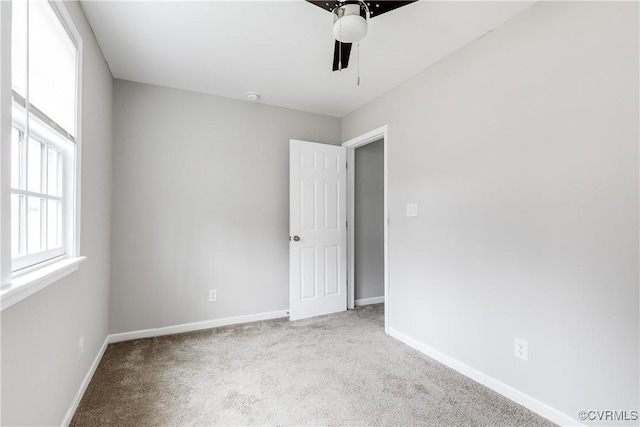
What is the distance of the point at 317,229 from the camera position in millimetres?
3596

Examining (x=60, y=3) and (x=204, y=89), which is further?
(x=204, y=89)

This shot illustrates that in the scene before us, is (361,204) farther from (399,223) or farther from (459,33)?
(459,33)

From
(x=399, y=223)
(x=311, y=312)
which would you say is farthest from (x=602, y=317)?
(x=311, y=312)

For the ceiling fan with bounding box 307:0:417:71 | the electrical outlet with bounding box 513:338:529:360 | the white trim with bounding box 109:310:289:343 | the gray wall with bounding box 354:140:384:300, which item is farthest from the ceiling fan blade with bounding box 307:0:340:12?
the white trim with bounding box 109:310:289:343

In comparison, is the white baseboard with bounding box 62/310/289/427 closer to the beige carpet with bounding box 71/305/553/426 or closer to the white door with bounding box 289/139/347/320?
the beige carpet with bounding box 71/305/553/426

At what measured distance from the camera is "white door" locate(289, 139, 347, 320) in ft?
11.4

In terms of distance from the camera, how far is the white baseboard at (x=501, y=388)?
5.68ft

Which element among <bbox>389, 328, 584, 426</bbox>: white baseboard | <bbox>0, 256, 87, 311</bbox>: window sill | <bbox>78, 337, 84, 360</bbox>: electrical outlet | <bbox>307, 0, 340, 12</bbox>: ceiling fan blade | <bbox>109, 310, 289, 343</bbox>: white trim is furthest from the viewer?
<bbox>109, 310, 289, 343</bbox>: white trim

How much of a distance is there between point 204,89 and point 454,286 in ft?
9.66

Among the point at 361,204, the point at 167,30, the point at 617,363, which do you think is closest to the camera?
the point at 617,363

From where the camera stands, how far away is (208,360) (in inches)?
97.0

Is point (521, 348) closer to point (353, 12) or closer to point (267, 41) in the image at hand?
point (353, 12)

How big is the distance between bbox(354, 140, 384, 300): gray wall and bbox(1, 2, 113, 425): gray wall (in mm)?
2674

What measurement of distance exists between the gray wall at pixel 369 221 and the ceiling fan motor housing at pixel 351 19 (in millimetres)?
2341
